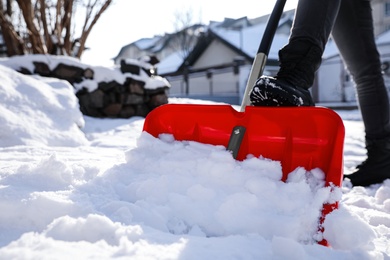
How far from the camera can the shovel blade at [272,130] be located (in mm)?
992

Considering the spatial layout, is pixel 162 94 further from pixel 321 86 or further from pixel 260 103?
pixel 321 86

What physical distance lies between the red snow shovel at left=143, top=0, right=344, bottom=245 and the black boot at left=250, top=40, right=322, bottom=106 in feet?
0.13

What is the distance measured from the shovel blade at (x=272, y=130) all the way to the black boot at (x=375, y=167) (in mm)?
790

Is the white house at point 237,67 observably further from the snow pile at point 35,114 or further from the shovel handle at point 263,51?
the shovel handle at point 263,51

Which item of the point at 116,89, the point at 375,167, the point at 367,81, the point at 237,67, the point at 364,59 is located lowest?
the point at 375,167

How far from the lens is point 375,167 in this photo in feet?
5.51

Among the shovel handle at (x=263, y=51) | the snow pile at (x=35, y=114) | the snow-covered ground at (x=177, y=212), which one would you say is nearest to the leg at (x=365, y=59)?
the shovel handle at (x=263, y=51)

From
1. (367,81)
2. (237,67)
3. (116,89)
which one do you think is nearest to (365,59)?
(367,81)

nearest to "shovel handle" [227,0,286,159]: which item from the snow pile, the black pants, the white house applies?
the black pants

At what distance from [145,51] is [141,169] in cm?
3511

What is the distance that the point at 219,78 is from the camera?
685 inches

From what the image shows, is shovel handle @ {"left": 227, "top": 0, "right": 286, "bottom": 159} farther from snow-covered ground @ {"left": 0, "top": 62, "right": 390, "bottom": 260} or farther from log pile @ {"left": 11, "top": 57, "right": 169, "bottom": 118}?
log pile @ {"left": 11, "top": 57, "right": 169, "bottom": 118}

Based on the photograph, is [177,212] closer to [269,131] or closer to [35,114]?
[269,131]

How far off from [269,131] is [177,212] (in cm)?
40
